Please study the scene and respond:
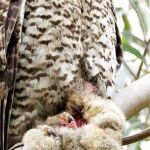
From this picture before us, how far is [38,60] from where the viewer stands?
2.33m

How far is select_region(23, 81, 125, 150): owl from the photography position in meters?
1.85

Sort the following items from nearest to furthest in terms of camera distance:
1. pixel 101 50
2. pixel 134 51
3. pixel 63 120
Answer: pixel 63 120 < pixel 101 50 < pixel 134 51

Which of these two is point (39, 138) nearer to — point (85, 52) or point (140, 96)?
point (140, 96)

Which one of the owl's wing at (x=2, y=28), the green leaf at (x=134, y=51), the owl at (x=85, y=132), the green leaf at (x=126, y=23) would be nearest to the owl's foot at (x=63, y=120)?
the owl at (x=85, y=132)

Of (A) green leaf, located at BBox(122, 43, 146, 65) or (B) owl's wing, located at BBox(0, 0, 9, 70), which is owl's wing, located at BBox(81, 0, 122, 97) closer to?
(A) green leaf, located at BBox(122, 43, 146, 65)

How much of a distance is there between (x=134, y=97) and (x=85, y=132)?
0.36m

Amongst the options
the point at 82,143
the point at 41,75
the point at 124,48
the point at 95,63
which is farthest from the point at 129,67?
the point at 82,143

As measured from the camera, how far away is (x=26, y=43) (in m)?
2.33

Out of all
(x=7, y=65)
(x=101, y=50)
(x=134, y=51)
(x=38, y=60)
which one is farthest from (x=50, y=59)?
(x=134, y=51)

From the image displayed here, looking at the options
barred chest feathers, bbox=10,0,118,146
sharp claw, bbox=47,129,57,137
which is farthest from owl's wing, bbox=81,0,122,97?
sharp claw, bbox=47,129,57,137

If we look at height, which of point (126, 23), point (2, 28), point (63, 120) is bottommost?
point (126, 23)

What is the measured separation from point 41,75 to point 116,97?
277mm

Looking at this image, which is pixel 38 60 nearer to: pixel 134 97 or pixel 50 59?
pixel 50 59

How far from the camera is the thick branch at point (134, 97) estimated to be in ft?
7.19
